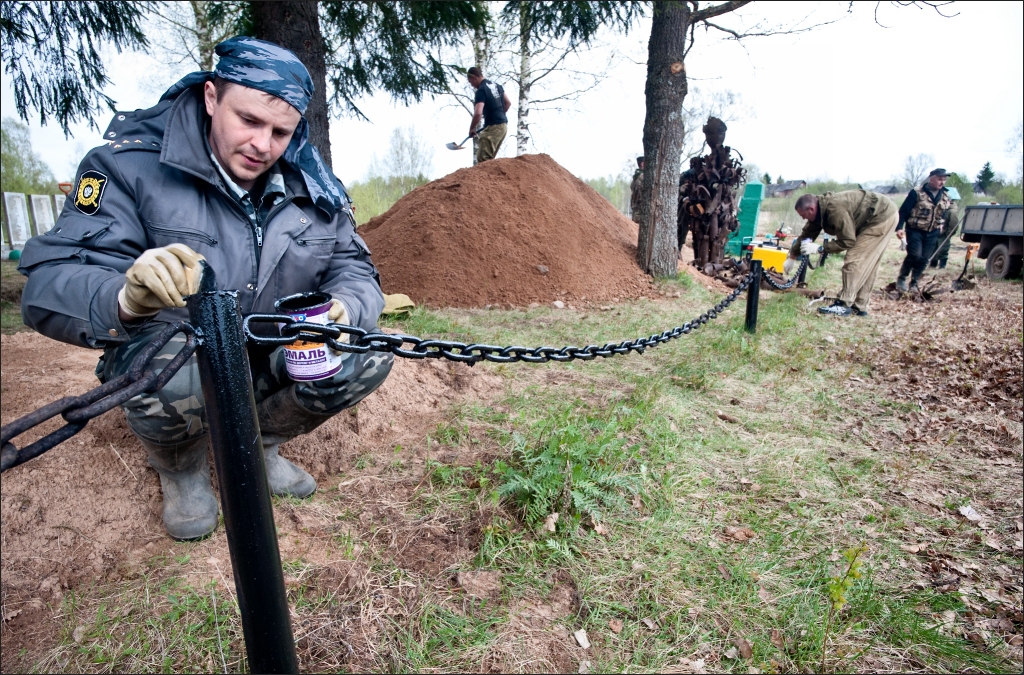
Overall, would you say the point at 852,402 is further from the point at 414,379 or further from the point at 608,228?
the point at 608,228

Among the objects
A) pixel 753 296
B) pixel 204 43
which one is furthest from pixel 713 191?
pixel 204 43

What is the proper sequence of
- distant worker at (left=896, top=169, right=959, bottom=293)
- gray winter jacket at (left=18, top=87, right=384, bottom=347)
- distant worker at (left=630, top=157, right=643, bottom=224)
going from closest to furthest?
gray winter jacket at (left=18, top=87, right=384, bottom=347) < distant worker at (left=896, top=169, right=959, bottom=293) < distant worker at (left=630, top=157, right=643, bottom=224)

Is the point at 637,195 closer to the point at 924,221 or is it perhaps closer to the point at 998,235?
the point at 924,221

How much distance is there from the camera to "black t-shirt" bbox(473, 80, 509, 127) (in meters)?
8.39

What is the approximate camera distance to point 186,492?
206cm

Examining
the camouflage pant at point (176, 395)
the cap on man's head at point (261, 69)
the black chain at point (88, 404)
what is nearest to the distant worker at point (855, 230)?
the camouflage pant at point (176, 395)

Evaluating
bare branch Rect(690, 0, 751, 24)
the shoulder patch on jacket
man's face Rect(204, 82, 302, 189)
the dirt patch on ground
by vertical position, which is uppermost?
bare branch Rect(690, 0, 751, 24)

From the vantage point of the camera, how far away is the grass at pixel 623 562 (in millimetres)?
1646

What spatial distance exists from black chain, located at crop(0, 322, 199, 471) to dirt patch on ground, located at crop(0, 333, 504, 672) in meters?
1.19

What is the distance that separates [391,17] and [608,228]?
4250 millimetres

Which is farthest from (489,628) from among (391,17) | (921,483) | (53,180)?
(53,180)

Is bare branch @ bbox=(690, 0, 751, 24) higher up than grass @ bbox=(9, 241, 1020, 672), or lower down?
higher up

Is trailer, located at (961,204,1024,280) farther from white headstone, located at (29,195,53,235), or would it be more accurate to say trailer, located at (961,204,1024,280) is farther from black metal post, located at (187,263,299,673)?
white headstone, located at (29,195,53,235)

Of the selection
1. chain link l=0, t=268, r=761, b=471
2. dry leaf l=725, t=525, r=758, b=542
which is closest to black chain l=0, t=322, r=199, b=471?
chain link l=0, t=268, r=761, b=471
